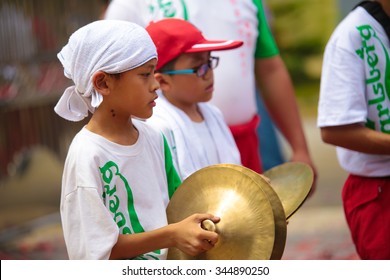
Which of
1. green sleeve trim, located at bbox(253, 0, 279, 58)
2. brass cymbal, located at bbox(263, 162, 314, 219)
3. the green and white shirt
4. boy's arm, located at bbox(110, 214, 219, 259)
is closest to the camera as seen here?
boy's arm, located at bbox(110, 214, 219, 259)

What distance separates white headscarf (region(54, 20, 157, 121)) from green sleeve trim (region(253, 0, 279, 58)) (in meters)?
1.63

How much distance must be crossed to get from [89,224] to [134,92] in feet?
1.65

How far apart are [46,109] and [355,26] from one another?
4.77m

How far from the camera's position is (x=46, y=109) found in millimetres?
9133

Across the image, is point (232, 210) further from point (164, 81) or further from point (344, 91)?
point (344, 91)

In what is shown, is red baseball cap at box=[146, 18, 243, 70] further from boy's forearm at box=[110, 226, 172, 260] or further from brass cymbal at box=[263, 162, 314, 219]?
boy's forearm at box=[110, 226, 172, 260]

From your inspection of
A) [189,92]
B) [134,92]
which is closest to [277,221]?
[134,92]

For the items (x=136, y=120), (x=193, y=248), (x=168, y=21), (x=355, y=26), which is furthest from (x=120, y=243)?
(x=355, y=26)

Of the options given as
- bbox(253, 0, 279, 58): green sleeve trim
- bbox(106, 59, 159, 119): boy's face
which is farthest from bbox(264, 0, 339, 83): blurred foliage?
bbox(106, 59, 159, 119): boy's face

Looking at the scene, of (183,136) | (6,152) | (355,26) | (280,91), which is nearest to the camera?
(183,136)

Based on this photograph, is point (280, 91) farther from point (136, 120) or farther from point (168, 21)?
point (136, 120)

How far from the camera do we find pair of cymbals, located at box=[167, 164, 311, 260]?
3691 millimetres

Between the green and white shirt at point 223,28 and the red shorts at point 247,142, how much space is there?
0.10 feet

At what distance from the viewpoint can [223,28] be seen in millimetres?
5199
